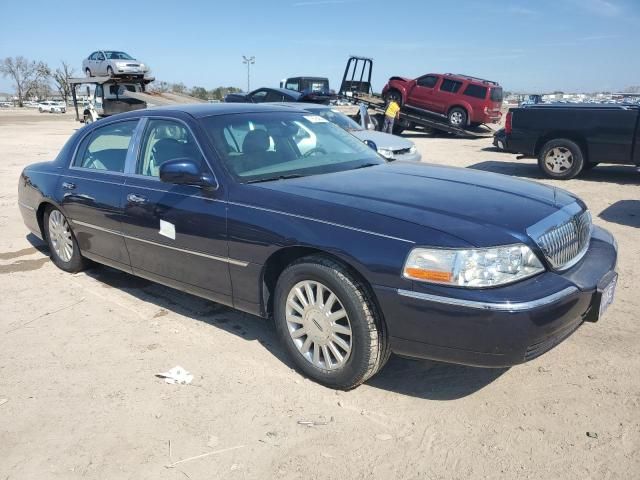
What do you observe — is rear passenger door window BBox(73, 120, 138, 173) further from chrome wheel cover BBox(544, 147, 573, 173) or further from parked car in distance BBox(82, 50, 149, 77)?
parked car in distance BBox(82, 50, 149, 77)

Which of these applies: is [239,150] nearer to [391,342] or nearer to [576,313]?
[391,342]

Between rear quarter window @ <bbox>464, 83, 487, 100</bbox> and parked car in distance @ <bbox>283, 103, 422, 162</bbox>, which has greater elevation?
rear quarter window @ <bbox>464, 83, 487, 100</bbox>

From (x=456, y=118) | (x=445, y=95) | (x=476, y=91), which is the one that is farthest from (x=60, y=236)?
(x=476, y=91)

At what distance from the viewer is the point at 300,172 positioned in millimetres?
3738

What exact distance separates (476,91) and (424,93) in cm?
193

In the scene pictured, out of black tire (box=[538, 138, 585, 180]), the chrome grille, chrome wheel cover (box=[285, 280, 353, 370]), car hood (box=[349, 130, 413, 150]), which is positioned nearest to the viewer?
the chrome grille

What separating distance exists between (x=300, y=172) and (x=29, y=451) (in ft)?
7.36

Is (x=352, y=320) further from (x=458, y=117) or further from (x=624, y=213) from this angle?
(x=458, y=117)

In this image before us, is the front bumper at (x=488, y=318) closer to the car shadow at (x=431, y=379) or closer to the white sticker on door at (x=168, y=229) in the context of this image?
the car shadow at (x=431, y=379)

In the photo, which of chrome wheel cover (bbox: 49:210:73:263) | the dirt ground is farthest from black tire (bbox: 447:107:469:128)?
chrome wheel cover (bbox: 49:210:73:263)

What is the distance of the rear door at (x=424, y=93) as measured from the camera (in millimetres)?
20969

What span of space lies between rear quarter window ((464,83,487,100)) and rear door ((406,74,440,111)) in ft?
4.09

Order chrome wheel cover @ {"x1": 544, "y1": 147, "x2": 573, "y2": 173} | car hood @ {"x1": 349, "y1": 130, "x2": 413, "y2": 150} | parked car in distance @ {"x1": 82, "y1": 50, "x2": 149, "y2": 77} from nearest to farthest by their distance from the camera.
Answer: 1. car hood @ {"x1": 349, "y1": 130, "x2": 413, "y2": 150}
2. chrome wheel cover @ {"x1": 544, "y1": 147, "x2": 573, "y2": 173}
3. parked car in distance @ {"x1": 82, "y1": 50, "x2": 149, "y2": 77}

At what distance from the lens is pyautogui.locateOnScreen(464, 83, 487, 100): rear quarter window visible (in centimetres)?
2028
